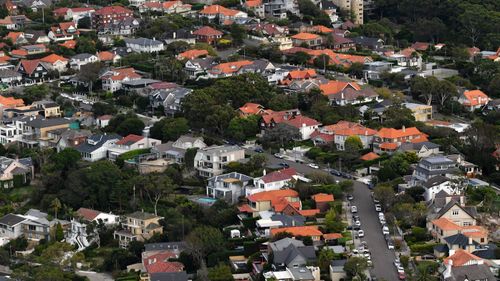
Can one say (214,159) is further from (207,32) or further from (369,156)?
(207,32)

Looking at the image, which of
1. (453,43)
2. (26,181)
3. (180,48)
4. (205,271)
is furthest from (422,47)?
(205,271)

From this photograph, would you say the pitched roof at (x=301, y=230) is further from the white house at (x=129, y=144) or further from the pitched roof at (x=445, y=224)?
the white house at (x=129, y=144)

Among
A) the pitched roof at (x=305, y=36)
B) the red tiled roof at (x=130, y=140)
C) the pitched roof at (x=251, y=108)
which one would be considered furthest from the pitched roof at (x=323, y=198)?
the pitched roof at (x=305, y=36)

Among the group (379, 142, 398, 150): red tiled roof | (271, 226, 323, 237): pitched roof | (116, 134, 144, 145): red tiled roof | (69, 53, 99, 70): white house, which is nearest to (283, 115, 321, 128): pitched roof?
(379, 142, 398, 150): red tiled roof

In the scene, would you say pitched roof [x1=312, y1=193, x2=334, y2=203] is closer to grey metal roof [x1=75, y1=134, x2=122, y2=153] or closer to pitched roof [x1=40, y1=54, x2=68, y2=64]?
grey metal roof [x1=75, y1=134, x2=122, y2=153]

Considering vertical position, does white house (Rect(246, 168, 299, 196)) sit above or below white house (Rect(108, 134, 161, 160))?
above

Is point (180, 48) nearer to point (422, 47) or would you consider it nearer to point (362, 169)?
point (422, 47)
